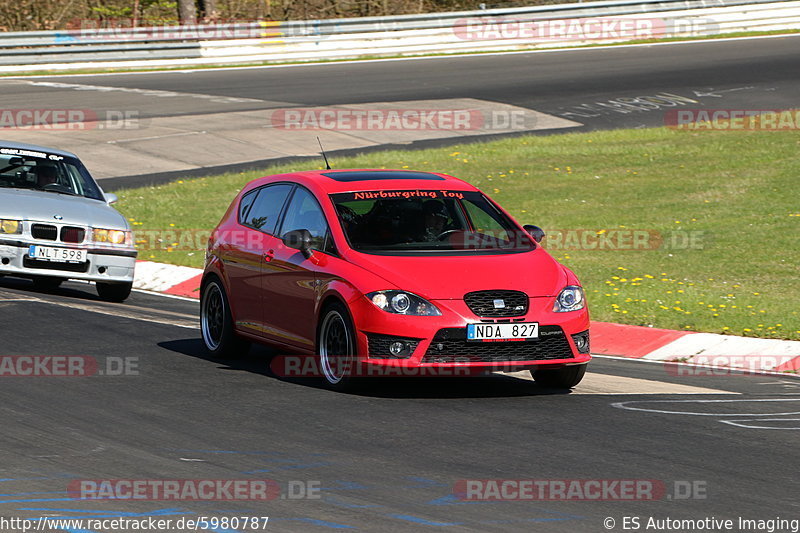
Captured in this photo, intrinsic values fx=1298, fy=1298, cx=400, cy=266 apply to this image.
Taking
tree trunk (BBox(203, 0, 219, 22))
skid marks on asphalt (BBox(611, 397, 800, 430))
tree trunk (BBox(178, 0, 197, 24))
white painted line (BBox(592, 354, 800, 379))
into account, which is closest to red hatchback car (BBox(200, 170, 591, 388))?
skid marks on asphalt (BBox(611, 397, 800, 430))

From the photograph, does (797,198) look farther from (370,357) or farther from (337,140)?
(370,357)

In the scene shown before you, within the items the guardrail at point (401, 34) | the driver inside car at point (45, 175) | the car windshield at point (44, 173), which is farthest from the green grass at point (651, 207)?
the guardrail at point (401, 34)

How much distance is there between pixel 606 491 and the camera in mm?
6500

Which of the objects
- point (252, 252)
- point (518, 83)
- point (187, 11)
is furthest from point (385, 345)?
point (187, 11)

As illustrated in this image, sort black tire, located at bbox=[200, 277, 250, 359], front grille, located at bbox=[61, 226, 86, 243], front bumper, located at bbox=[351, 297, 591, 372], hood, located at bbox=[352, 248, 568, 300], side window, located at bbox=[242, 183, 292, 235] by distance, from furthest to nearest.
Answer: front grille, located at bbox=[61, 226, 86, 243] < black tire, located at bbox=[200, 277, 250, 359] < side window, located at bbox=[242, 183, 292, 235] < hood, located at bbox=[352, 248, 568, 300] < front bumper, located at bbox=[351, 297, 591, 372]

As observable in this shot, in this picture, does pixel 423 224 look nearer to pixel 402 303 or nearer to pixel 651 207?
pixel 402 303

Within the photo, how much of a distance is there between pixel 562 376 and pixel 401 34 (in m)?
29.4

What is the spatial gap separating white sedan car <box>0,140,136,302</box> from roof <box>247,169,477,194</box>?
392 cm

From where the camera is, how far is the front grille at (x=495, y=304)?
8.84 m

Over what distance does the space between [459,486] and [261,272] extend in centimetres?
407

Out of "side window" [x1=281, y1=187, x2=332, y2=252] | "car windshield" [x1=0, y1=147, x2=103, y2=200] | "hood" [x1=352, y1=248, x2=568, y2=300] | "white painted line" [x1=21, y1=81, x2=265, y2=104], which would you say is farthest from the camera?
"white painted line" [x1=21, y1=81, x2=265, y2=104]

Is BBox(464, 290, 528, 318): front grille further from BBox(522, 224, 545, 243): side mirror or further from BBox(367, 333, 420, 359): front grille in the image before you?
BBox(522, 224, 545, 243): side mirror

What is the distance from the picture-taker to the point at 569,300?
9203 mm

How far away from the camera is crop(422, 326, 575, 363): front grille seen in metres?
8.77
